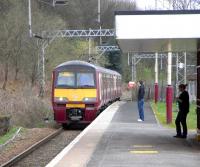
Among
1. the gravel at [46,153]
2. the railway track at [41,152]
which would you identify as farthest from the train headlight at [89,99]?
the gravel at [46,153]

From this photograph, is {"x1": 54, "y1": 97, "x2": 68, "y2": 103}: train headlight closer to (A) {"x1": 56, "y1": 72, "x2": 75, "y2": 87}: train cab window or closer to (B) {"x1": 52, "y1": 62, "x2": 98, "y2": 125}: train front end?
(B) {"x1": 52, "y1": 62, "x2": 98, "y2": 125}: train front end

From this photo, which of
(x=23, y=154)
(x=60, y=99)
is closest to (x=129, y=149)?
(x=23, y=154)

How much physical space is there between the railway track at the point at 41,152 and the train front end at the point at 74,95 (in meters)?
2.34

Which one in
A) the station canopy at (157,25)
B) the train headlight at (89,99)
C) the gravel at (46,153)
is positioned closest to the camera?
the station canopy at (157,25)

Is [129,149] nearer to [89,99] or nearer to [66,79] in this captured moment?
[89,99]

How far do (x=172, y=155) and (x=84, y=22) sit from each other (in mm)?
59568

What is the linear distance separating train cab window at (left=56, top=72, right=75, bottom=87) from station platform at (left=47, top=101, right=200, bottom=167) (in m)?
7.33

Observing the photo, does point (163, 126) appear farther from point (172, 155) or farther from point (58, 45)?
point (58, 45)

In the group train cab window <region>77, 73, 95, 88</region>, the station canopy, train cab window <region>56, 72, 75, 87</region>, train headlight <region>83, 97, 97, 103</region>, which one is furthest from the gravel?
the station canopy

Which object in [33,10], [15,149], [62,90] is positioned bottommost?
[15,149]

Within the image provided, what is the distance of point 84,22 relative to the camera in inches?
2859

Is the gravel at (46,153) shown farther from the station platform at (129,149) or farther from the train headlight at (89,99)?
the train headlight at (89,99)

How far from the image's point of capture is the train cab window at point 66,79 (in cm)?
2920

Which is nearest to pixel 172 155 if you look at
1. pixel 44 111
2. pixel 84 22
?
pixel 44 111
